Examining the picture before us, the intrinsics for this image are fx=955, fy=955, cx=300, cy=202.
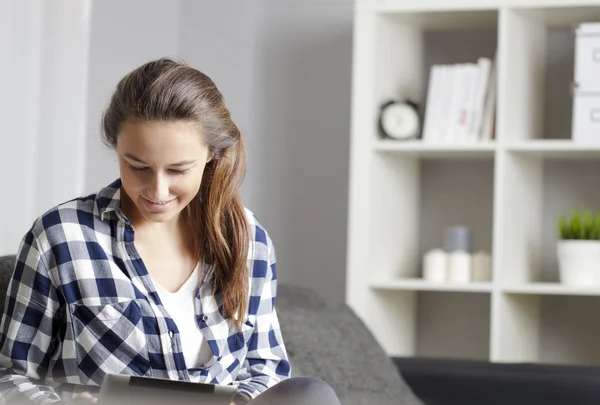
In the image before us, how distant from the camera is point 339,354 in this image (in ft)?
6.03

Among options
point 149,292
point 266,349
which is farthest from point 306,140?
point 149,292

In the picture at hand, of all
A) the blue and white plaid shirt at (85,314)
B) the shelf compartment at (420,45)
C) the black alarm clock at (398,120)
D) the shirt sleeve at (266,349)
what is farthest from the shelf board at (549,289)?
the blue and white plaid shirt at (85,314)

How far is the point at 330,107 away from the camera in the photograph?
2834 millimetres

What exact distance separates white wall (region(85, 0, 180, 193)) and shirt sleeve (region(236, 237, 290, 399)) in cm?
73

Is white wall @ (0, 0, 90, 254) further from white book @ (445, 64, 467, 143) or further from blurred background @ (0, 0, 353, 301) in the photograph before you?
white book @ (445, 64, 467, 143)

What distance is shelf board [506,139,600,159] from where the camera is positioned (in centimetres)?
232

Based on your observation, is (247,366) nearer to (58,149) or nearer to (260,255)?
(260,255)

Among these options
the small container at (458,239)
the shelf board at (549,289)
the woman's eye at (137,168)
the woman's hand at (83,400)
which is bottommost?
the woman's hand at (83,400)

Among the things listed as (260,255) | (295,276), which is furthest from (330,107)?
(260,255)

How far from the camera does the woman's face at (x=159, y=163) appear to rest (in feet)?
3.69

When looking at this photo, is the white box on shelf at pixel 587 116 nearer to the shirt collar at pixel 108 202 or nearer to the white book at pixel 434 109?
the white book at pixel 434 109

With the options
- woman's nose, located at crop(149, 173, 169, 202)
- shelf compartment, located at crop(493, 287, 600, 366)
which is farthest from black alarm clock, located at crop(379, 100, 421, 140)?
woman's nose, located at crop(149, 173, 169, 202)

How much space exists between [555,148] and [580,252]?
0.85 ft

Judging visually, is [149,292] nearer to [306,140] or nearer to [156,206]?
[156,206]
